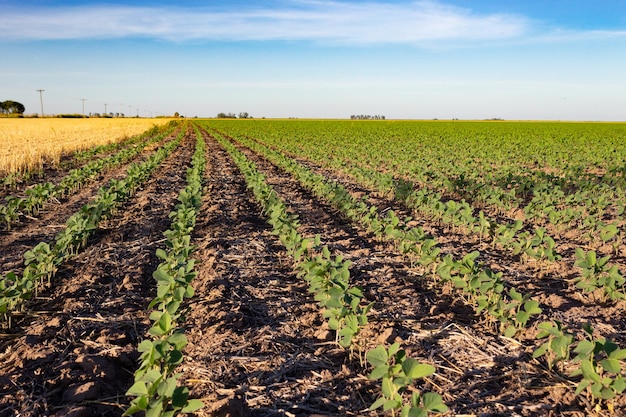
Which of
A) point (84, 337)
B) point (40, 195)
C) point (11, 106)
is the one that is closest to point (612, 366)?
point (84, 337)

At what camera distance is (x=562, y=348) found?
10.8 ft

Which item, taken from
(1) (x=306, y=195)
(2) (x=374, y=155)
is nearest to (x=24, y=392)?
(1) (x=306, y=195)

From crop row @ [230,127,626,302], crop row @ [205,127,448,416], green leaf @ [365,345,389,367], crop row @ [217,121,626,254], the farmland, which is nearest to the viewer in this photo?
crop row @ [205,127,448,416]

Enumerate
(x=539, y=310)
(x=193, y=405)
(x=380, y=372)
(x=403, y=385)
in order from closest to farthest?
(x=193, y=405) → (x=403, y=385) → (x=380, y=372) → (x=539, y=310)

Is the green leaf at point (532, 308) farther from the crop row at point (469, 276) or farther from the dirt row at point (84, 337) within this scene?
the dirt row at point (84, 337)

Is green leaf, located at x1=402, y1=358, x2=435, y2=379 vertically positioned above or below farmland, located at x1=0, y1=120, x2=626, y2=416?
above

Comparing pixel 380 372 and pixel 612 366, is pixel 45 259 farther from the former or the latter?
pixel 612 366

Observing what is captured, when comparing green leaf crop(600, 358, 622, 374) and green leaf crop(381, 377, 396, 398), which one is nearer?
green leaf crop(381, 377, 396, 398)

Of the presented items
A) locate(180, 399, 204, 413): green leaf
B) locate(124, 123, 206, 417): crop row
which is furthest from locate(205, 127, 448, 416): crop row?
locate(124, 123, 206, 417): crop row

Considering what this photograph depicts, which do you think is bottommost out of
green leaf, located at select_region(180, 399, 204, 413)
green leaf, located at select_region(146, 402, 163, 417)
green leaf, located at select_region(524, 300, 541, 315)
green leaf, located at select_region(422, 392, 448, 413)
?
green leaf, located at select_region(146, 402, 163, 417)

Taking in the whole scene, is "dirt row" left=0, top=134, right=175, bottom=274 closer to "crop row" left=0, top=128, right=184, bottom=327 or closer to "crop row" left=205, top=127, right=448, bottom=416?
"crop row" left=0, top=128, right=184, bottom=327

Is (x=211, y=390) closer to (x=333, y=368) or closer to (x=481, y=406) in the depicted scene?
(x=333, y=368)

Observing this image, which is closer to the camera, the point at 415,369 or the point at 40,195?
the point at 415,369

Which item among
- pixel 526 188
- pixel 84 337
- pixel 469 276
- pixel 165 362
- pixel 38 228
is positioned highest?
pixel 526 188
